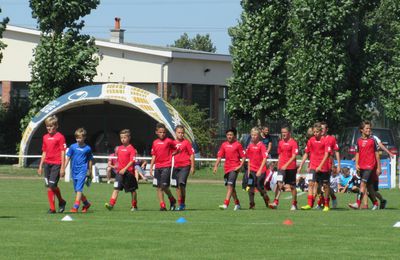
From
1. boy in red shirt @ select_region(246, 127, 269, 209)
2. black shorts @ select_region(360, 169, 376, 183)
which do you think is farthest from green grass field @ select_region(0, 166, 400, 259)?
black shorts @ select_region(360, 169, 376, 183)

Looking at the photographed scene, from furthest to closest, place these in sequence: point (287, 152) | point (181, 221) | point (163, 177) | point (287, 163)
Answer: point (287, 152) → point (287, 163) → point (163, 177) → point (181, 221)

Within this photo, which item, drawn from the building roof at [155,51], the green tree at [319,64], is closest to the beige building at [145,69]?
the building roof at [155,51]

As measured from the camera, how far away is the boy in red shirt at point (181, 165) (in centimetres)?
2509

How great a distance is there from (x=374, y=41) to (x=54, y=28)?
14.3 m

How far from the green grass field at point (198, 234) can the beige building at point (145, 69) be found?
1325 inches

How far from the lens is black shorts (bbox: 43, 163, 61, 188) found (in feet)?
77.0

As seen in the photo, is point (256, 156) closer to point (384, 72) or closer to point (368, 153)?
point (368, 153)

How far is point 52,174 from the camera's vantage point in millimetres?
23625

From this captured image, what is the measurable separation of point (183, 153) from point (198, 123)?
30.2 meters

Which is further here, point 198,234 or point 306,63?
point 306,63

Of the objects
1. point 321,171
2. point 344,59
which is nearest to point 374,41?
point 344,59

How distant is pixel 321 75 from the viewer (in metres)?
50.4

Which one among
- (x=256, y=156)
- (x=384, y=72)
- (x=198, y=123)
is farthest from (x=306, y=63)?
(x=256, y=156)

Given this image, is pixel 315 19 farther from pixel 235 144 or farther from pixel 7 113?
pixel 235 144
